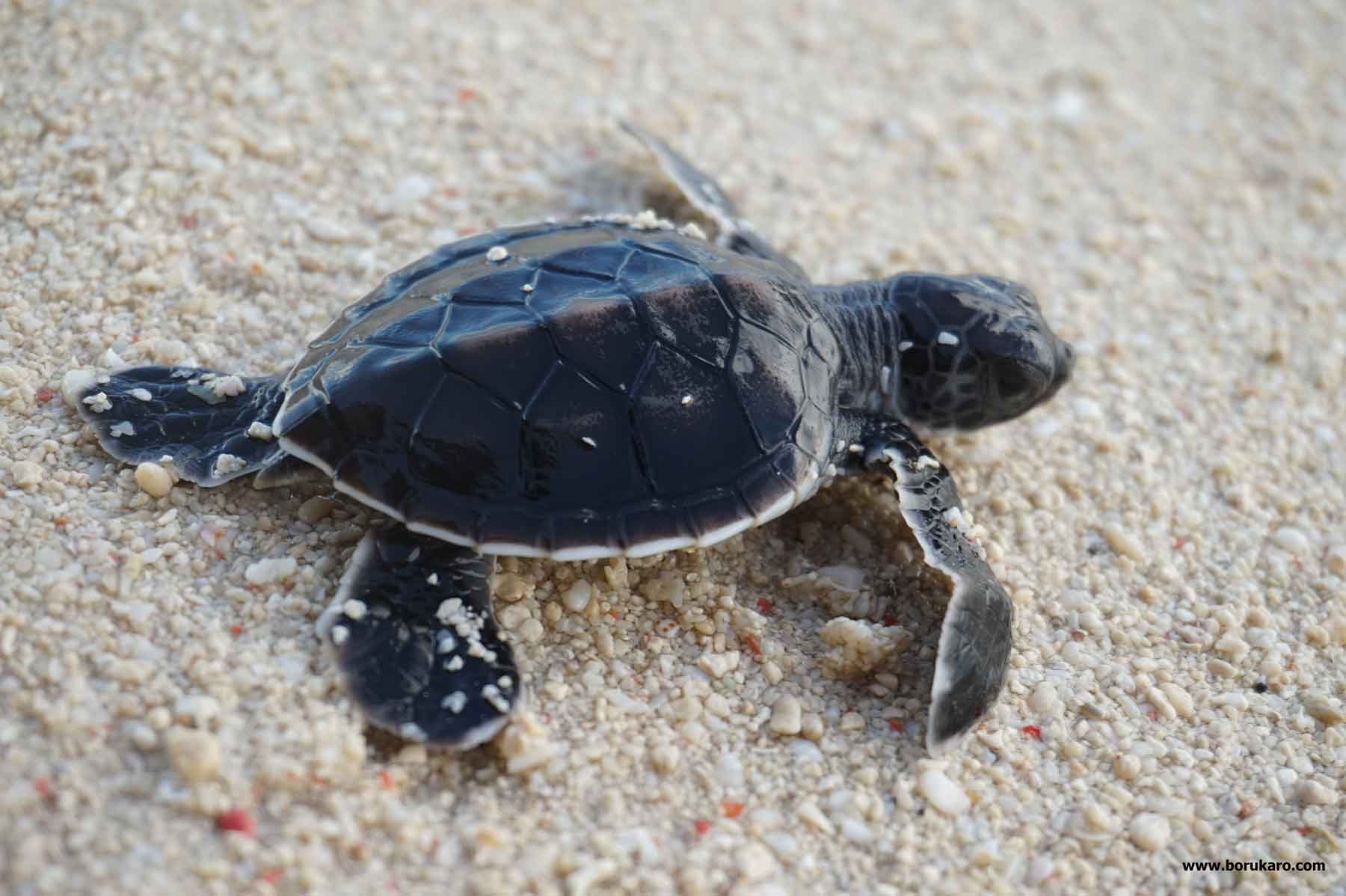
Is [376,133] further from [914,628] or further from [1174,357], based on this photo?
[1174,357]

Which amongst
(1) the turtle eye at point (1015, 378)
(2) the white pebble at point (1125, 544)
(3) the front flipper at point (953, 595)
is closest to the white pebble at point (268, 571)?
(3) the front flipper at point (953, 595)

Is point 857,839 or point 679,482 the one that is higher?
point 679,482

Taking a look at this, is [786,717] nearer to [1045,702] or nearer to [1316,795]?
[1045,702]

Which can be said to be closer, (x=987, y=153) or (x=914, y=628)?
(x=914, y=628)

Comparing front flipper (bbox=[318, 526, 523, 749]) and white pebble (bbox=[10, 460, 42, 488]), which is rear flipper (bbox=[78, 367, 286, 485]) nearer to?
white pebble (bbox=[10, 460, 42, 488])

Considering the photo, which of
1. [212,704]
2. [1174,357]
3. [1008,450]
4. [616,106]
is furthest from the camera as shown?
[616,106]

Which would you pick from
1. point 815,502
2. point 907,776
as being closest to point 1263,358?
point 815,502
